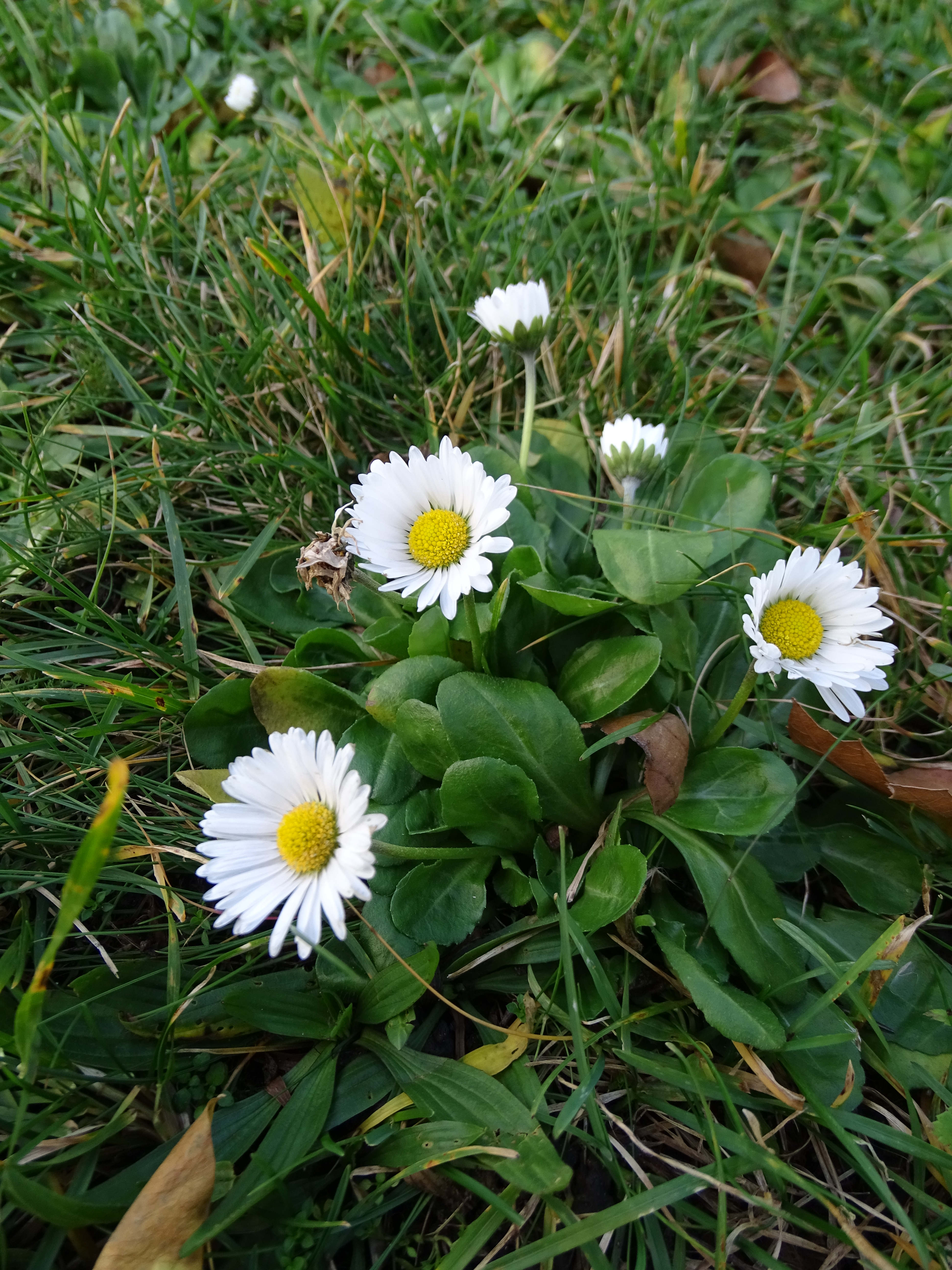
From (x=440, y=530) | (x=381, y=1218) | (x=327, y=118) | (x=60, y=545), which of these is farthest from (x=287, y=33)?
(x=381, y=1218)

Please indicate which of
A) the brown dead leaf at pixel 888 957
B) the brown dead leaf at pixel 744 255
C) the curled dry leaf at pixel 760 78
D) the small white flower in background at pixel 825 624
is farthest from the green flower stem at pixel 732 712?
the curled dry leaf at pixel 760 78

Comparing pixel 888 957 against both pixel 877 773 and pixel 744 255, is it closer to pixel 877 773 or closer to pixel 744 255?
pixel 877 773

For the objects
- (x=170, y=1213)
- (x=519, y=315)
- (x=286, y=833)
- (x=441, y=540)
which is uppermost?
(x=519, y=315)

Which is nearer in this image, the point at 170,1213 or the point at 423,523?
the point at 170,1213

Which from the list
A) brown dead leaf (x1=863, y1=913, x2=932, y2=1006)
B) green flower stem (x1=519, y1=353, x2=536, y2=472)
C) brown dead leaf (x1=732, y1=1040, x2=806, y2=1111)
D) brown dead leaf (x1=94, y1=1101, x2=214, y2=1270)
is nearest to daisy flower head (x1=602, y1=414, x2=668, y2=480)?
green flower stem (x1=519, y1=353, x2=536, y2=472)

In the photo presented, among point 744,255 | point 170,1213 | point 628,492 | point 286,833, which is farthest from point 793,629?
point 744,255

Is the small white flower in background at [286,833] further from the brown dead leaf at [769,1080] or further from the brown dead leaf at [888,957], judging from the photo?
the brown dead leaf at [888,957]

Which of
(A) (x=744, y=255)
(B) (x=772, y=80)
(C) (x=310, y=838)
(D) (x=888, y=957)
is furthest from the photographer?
(B) (x=772, y=80)
